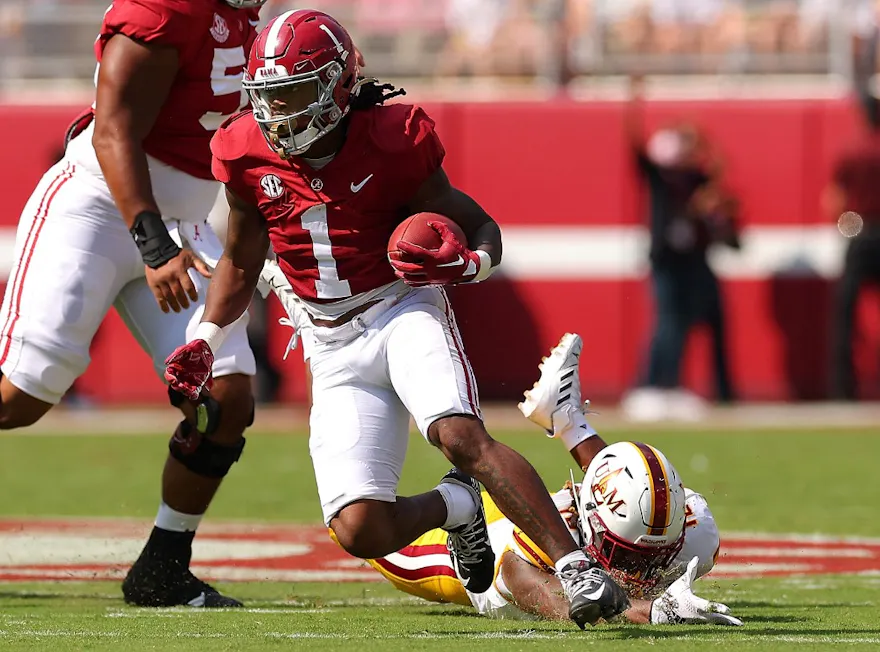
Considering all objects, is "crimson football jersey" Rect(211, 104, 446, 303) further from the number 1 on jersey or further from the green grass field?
the green grass field

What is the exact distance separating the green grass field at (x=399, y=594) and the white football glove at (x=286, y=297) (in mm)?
873

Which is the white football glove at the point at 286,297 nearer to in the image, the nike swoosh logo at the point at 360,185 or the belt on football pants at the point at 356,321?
the belt on football pants at the point at 356,321

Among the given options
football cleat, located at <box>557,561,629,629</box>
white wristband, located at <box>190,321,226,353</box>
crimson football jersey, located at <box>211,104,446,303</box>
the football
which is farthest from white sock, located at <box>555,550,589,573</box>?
white wristband, located at <box>190,321,226,353</box>

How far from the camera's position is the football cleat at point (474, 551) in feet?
16.8

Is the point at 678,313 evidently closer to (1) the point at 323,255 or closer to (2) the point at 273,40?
(1) the point at 323,255

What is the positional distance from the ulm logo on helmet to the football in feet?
2.62

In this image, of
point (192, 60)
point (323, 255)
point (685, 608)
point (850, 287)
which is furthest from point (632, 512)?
point (850, 287)

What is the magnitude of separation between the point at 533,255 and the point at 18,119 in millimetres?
4457

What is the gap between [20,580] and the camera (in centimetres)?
616

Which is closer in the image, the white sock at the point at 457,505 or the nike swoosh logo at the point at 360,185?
the nike swoosh logo at the point at 360,185

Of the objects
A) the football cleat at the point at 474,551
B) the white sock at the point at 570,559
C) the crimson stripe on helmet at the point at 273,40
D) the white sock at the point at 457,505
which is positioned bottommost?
the football cleat at the point at 474,551

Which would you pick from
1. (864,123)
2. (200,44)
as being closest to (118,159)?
(200,44)

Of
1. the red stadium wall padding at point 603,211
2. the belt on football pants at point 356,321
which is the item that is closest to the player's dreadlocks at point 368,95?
the belt on football pants at point 356,321

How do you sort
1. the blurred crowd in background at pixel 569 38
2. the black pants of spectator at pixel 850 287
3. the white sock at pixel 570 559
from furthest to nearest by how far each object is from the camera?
the blurred crowd in background at pixel 569 38, the black pants of spectator at pixel 850 287, the white sock at pixel 570 559
